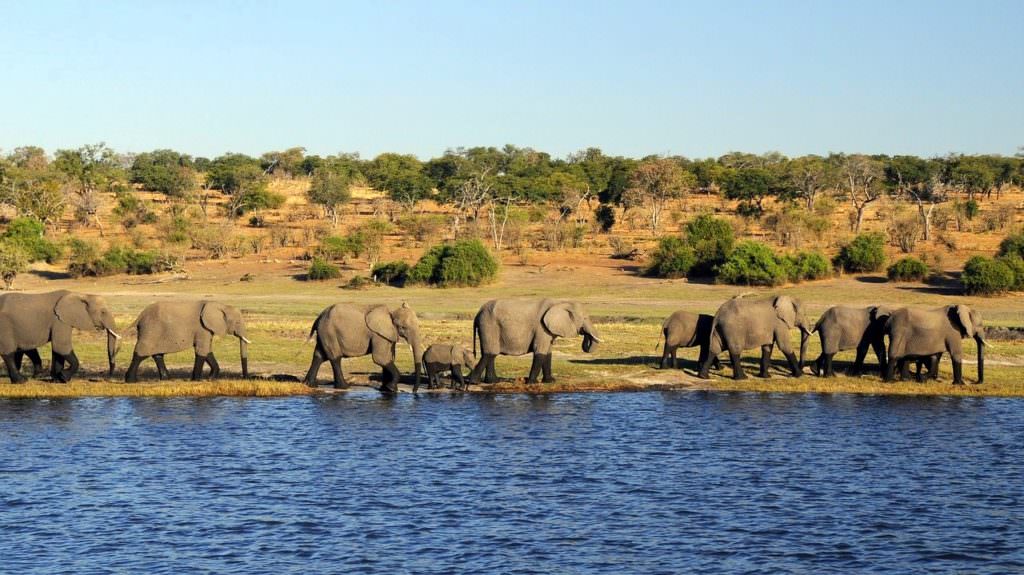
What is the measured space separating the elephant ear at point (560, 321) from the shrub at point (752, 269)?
2622 cm

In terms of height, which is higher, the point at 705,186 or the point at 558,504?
the point at 705,186

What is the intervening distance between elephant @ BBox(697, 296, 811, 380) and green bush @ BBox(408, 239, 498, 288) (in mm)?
26620

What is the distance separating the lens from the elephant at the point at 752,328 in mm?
29109

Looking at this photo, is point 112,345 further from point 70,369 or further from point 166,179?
point 166,179

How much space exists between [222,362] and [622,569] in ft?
59.8

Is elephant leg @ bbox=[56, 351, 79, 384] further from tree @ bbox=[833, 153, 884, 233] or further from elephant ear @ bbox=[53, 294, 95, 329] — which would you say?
tree @ bbox=[833, 153, 884, 233]

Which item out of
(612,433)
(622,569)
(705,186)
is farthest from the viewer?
(705,186)

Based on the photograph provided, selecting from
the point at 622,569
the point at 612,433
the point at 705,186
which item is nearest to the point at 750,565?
the point at 622,569

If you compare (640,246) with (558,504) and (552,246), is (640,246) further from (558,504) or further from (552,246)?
(558,504)

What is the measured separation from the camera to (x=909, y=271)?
54.3 meters

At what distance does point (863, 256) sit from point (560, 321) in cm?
3117

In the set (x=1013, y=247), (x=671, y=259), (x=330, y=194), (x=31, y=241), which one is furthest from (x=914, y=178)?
(x=31, y=241)

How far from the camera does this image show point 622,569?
15734 mm

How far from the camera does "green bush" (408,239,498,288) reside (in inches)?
2192
